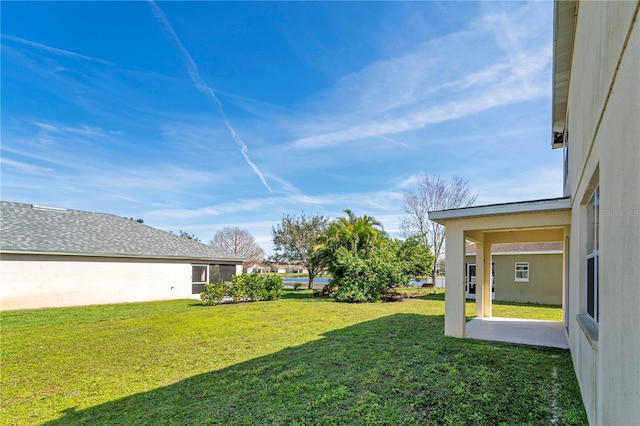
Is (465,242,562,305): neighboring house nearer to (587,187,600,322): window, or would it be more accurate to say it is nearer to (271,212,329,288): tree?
(587,187,600,322): window

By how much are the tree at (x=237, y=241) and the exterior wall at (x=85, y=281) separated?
2837 cm

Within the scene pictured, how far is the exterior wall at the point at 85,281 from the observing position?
46.8 ft

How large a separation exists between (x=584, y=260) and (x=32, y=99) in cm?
2058

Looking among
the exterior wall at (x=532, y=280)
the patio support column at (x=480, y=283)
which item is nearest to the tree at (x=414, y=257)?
the exterior wall at (x=532, y=280)

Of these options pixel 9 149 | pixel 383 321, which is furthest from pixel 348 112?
pixel 9 149

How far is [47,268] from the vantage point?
49.7 feet

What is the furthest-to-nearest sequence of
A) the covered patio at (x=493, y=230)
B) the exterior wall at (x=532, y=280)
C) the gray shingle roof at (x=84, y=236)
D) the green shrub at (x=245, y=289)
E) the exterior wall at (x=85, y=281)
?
the green shrub at (x=245, y=289), the exterior wall at (x=532, y=280), the gray shingle roof at (x=84, y=236), the exterior wall at (x=85, y=281), the covered patio at (x=493, y=230)

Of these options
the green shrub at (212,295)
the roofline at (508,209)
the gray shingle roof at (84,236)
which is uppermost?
the roofline at (508,209)

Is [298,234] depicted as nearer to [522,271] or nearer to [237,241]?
[522,271]

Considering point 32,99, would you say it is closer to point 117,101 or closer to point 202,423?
point 117,101

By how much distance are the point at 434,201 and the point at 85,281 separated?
25.4m

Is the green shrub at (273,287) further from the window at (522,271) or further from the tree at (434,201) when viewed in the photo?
the tree at (434,201)

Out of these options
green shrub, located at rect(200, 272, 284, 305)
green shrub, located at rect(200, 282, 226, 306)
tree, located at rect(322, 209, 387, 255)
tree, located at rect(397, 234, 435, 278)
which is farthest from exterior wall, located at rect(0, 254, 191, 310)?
tree, located at rect(397, 234, 435, 278)

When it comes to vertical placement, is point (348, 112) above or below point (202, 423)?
above
